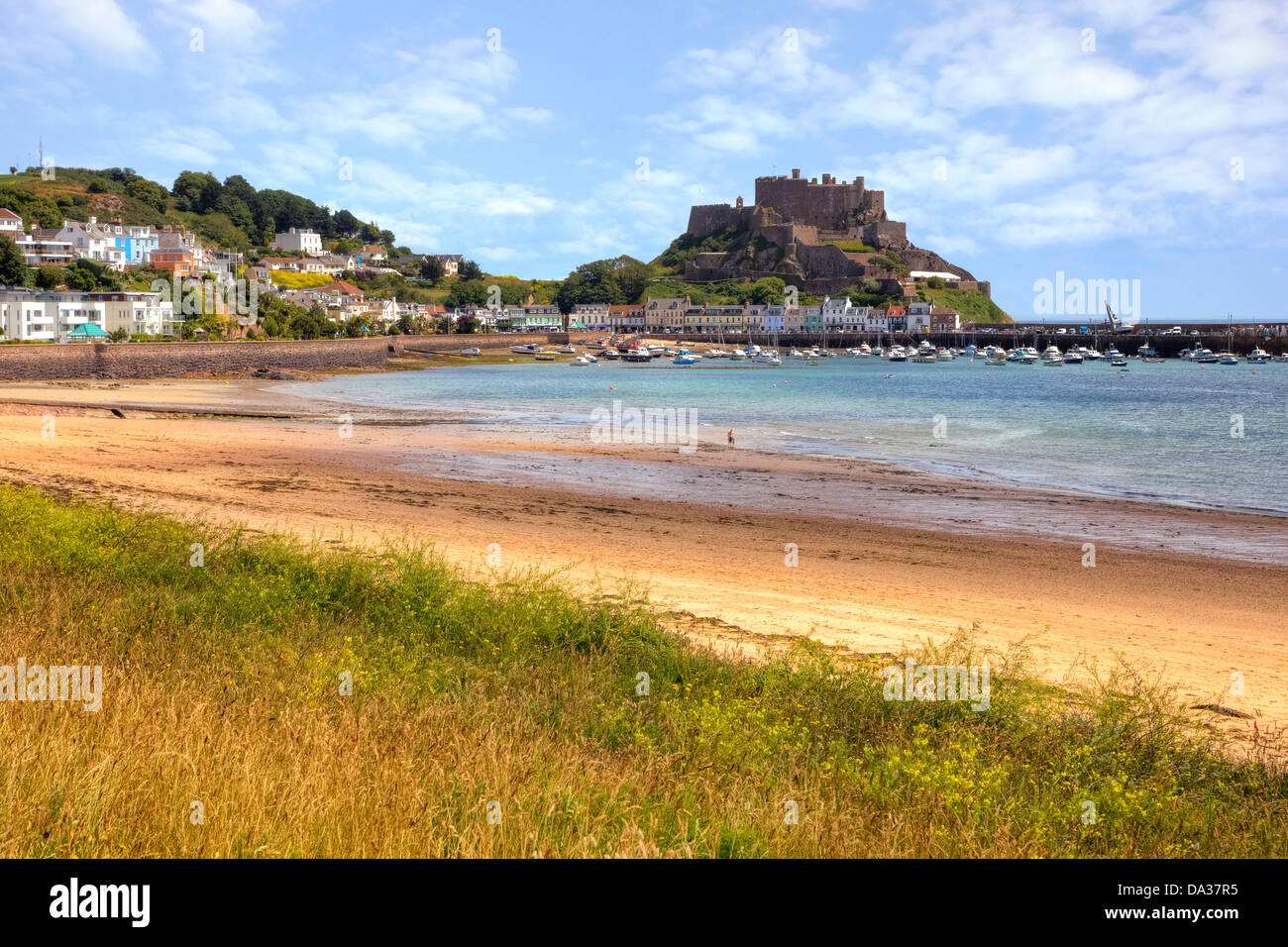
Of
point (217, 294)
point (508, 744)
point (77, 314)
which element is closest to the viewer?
point (508, 744)

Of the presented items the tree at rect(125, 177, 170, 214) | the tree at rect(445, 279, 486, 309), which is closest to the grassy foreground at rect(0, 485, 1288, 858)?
the tree at rect(445, 279, 486, 309)

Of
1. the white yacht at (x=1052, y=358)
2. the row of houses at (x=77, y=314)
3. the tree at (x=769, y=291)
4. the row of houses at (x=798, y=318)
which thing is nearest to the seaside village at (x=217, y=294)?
the row of houses at (x=77, y=314)

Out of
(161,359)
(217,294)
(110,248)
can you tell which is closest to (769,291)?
(217,294)

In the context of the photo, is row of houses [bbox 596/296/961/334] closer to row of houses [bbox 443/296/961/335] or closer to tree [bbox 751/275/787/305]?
row of houses [bbox 443/296/961/335]

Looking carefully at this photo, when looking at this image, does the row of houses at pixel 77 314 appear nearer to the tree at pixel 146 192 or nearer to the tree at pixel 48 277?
the tree at pixel 48 277

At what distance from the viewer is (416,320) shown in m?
150

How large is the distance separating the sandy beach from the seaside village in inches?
2177

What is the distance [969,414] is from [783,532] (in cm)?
3884

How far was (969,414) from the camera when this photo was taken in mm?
53719

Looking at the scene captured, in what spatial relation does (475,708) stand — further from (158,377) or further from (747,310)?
(747,310)

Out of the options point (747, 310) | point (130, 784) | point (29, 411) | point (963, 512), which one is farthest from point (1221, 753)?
point (747, 310)

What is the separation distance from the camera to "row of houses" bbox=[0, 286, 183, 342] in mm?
72875

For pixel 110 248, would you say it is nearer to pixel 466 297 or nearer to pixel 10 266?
pixel 10 266
